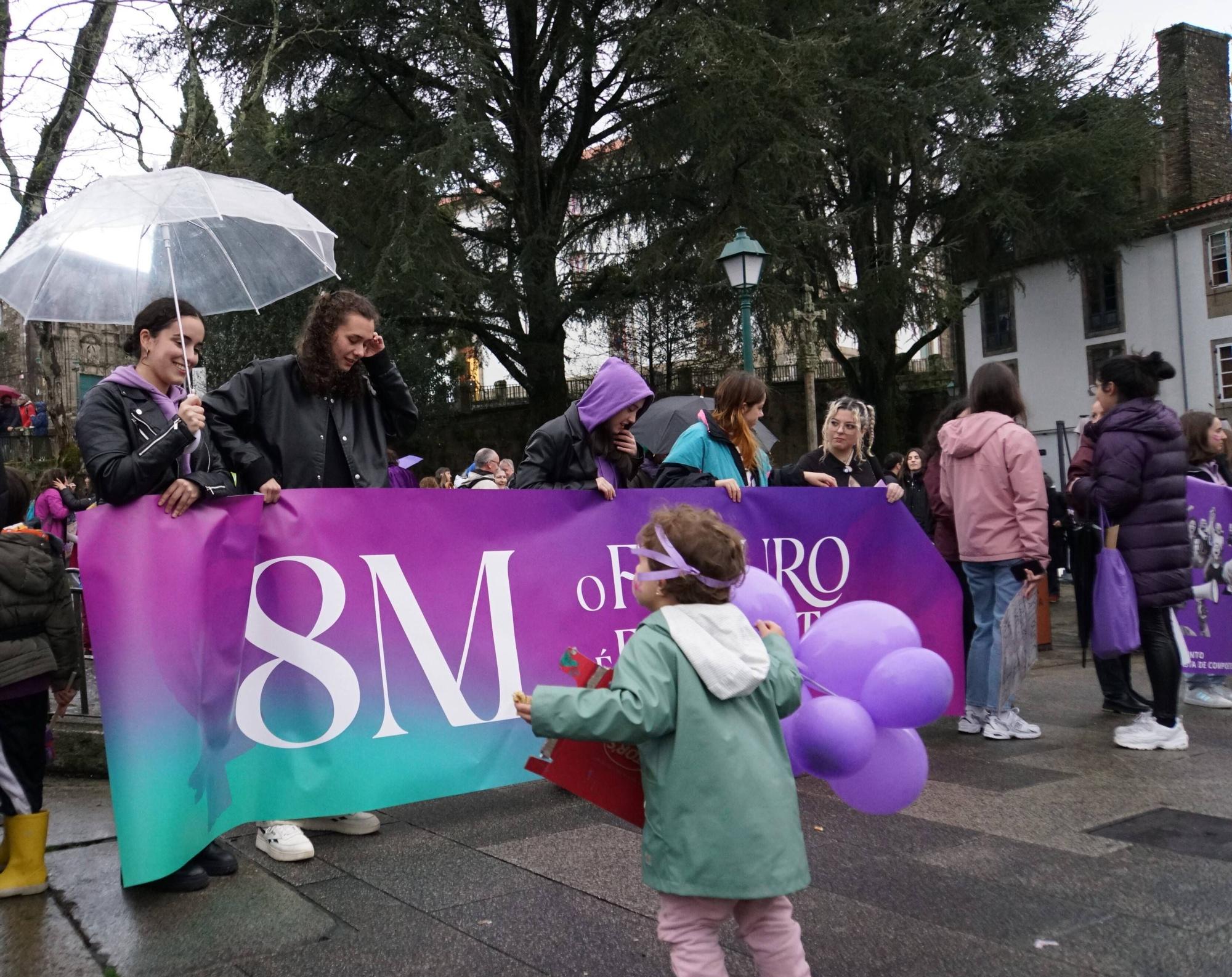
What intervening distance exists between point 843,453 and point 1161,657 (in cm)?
197

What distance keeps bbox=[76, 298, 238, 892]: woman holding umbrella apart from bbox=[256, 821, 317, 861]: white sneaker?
150mm

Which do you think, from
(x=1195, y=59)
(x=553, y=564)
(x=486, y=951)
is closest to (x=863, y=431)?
(x=553, y=564)

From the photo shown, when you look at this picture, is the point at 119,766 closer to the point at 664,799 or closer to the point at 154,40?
the point at 664,799

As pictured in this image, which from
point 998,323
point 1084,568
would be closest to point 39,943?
point 1084,568

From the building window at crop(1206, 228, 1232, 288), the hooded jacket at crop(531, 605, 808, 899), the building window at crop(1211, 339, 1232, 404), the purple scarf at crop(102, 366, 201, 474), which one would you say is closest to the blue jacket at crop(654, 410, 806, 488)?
the purple scarf at crop(102, 366, 201, 474)

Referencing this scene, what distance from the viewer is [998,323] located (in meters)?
40.1

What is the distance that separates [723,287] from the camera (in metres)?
19.8

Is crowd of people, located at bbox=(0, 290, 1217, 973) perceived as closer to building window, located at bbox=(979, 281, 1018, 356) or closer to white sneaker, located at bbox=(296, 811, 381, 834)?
white sneaker, located at bbox=(296, 811, 381, 834)

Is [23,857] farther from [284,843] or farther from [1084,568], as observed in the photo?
[1084,568]

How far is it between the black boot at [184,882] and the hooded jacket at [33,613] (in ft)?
2.55

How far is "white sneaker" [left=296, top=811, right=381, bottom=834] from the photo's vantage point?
446 cm

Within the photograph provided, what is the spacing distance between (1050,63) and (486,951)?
27994 mm

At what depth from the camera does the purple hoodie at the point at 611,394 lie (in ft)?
16.3

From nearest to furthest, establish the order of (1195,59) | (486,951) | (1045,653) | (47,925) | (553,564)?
1. (486,951)
2. (47,925)
3. (553,564)
4. (1045,653)
5. (1195,59)
